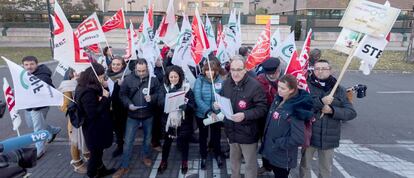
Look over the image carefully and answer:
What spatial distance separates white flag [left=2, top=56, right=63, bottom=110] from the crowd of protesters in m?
0.33

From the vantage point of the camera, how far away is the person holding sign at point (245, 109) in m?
3.86

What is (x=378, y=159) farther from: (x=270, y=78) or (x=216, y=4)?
(x=216, y=4)

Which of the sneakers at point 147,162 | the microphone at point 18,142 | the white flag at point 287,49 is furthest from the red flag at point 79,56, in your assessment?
the white flag at point 287,49

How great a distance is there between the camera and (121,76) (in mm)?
5426

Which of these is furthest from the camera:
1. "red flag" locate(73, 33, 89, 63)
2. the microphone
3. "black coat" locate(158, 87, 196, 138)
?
"black coat" locate(158, 87, 196, 138)

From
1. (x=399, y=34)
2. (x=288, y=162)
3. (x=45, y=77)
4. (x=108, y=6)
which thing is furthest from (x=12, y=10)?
(x=399, y=34)

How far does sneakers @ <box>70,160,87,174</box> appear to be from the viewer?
4895 mm

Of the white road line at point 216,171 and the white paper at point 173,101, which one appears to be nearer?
the white paper at point 173,101

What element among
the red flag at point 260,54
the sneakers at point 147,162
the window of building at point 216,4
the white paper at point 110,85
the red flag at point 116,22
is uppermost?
the window of building at point 216,4

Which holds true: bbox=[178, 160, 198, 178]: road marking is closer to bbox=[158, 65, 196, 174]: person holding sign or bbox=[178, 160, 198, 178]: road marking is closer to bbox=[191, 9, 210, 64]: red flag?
bbox=[158, 65, 196, 174]: person holding sign

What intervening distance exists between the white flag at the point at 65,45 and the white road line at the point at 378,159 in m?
4.76

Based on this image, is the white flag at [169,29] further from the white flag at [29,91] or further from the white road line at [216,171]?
the white flag at [29,91]

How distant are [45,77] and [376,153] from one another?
6.04 m

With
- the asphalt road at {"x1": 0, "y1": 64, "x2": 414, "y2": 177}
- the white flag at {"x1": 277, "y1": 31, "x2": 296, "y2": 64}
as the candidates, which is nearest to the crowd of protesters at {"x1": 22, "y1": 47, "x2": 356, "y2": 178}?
the asphalt road at {"x1": 0, "y1": 64, "x2": 414, "y2": 177}
